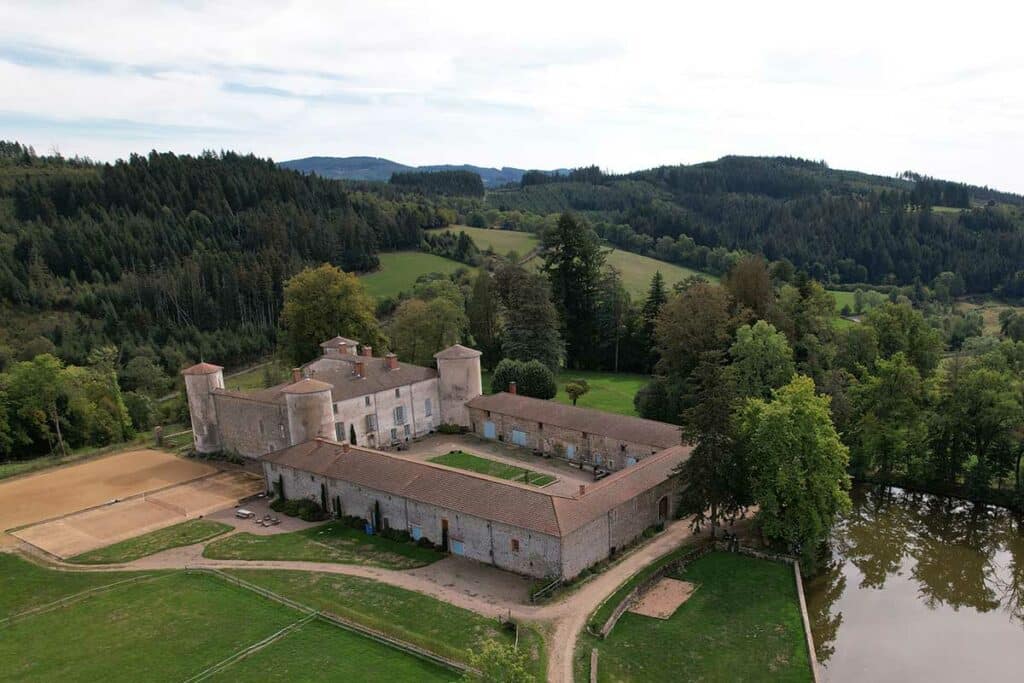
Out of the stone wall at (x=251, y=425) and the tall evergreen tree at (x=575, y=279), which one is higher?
the tall evergreen tree at (x=575, y=279)

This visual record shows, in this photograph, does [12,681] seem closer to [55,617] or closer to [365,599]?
[55,617]

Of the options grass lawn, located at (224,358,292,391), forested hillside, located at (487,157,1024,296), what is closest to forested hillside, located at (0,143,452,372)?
grass lawn, located at (224,358,292,391)

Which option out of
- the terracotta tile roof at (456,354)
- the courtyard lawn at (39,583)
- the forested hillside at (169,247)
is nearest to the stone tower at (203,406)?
the courtyard lawn at (39,583)

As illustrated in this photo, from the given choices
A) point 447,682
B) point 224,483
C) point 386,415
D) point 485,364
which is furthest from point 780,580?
point 485,364

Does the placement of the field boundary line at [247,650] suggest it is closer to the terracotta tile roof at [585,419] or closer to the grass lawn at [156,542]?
the grass lawn at [156,542]

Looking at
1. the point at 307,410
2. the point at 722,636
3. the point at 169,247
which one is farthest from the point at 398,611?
the point at 169,247

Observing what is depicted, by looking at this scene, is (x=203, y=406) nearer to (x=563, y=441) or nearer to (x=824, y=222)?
(x=563, y=441)
